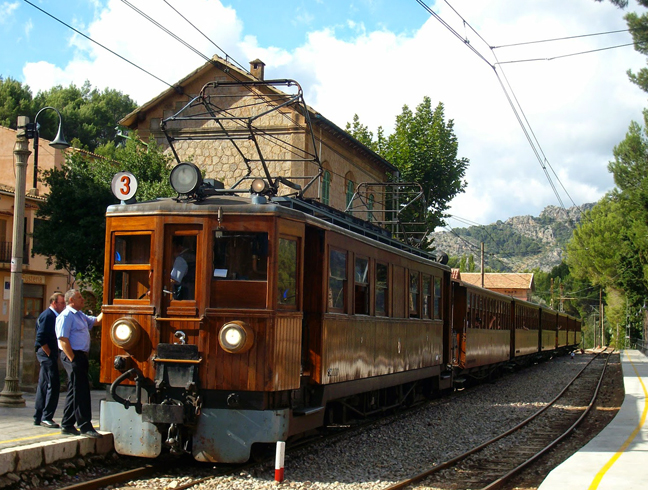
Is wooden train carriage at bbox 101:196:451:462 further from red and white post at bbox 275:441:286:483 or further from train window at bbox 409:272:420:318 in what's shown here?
train window at bbox 409:272:420:318

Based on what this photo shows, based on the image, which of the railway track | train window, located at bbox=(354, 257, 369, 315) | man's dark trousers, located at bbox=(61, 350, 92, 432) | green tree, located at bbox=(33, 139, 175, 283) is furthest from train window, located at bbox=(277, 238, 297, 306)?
green tree, located at bbox=(33, 139, 175, 283)

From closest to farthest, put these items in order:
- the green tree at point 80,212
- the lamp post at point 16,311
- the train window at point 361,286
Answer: the train window at point 361,286
the lamp post at point 16,311
the green tree at point 80,212

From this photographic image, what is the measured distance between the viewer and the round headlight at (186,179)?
8.02 m

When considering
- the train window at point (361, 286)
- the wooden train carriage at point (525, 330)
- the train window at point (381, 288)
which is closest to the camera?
the train window at point (361, 286)

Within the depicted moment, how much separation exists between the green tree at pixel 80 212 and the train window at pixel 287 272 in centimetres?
913

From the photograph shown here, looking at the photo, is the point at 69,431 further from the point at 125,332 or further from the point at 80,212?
the point at 80,212

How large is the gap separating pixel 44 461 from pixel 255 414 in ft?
6.61

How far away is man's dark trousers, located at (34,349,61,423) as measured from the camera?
8297mm

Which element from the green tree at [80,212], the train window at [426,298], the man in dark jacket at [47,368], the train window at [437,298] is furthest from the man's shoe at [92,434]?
the green tree at [80,212]

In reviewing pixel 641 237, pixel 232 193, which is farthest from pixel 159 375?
pixel 641 237

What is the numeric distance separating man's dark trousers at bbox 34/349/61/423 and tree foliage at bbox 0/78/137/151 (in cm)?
3411

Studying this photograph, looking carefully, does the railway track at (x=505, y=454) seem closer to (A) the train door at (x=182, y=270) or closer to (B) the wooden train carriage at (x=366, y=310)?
(B) the wooden train carriage at (x=366, y=310)

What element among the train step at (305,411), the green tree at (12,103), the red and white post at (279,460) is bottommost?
the red and white post at (279,460)

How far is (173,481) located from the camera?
23.6ft
